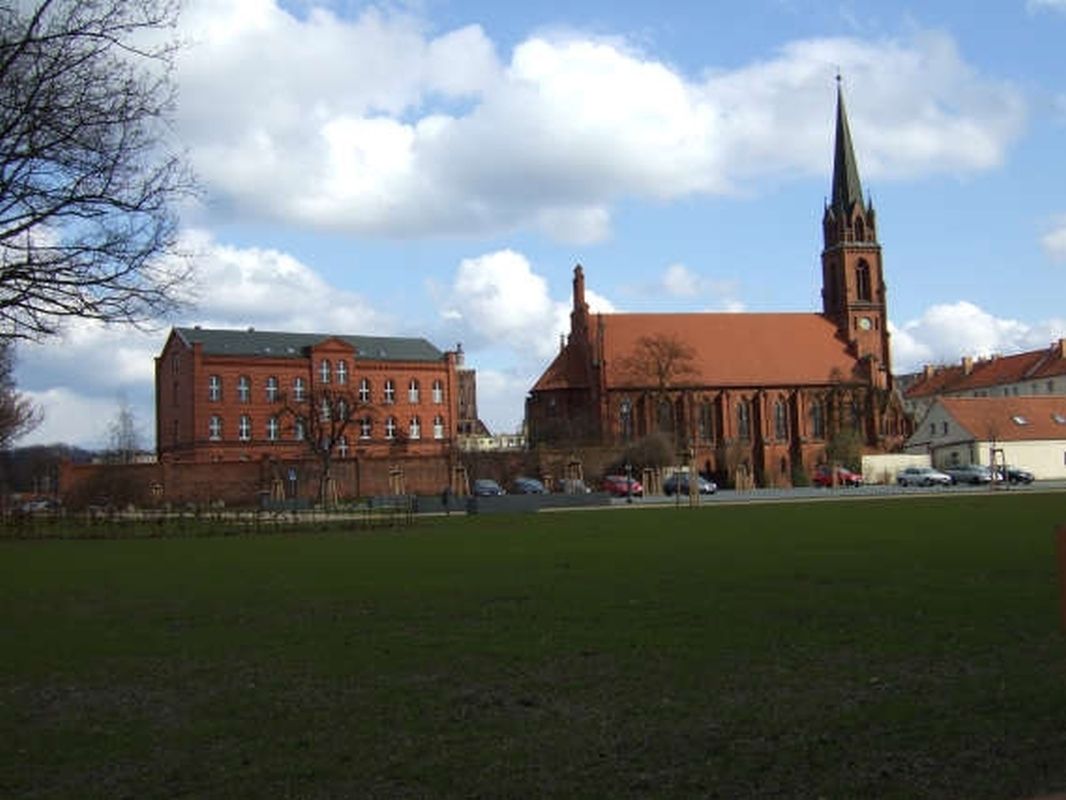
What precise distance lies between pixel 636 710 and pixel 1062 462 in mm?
87803

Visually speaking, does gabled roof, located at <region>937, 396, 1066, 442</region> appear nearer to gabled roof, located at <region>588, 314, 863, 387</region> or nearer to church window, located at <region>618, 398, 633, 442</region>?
gabled roof, located at <region>588, 314, 863, 387</region>

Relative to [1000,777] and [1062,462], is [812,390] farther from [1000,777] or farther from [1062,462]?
[1000,777]

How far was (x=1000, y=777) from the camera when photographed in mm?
6508

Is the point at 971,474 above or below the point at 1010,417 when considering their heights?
below

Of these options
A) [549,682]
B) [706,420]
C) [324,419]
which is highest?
[324,419]

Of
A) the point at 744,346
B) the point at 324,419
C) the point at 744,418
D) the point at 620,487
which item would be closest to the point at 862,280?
the point at 744,346

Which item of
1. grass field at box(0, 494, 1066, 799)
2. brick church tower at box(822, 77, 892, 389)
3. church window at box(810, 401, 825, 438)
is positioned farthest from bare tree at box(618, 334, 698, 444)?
grass field at box(0, 494, 1066, 799)

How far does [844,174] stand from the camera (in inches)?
4168

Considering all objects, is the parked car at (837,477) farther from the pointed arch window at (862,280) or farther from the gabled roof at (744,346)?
the pointed arch window at (862,280)

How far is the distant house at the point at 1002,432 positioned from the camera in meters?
85.9

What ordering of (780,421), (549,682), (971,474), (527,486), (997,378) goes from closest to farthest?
1. (549,682)
2. (527,486)
3. (971,474)
4. (780,421)
5. (997,378)

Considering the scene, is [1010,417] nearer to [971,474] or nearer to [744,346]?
[971,474]

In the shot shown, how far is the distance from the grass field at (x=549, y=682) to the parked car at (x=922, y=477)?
191ft

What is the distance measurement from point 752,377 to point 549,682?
3596 inches
